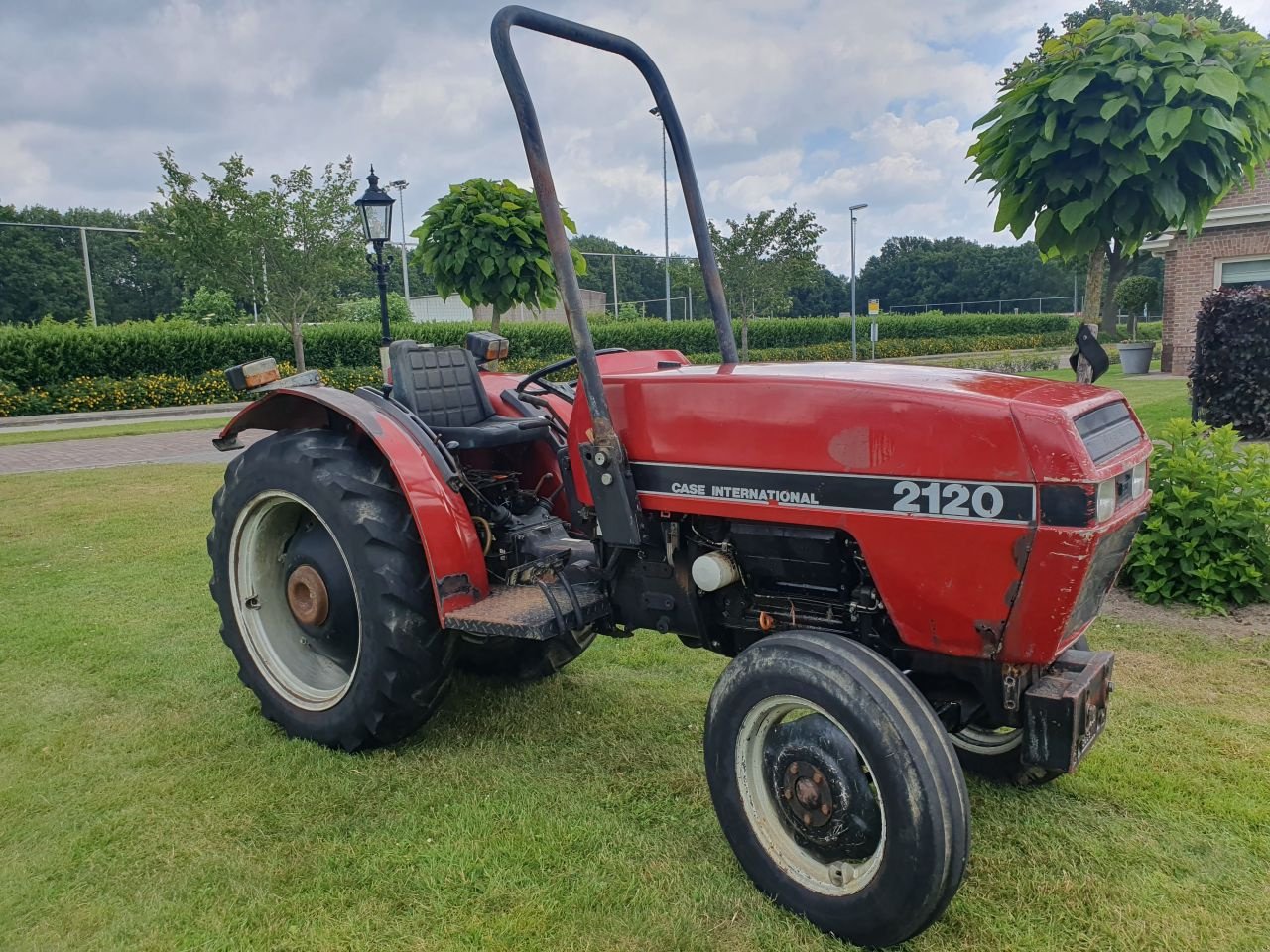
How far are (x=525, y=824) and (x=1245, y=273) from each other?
63.0 feet

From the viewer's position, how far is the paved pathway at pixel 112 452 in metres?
10.9

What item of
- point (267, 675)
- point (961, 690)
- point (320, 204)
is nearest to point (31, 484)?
point (267, 675)

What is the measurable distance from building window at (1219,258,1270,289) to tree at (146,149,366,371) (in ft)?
62.0

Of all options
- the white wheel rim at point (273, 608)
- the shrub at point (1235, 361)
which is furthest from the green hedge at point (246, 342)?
the white wheel rim at point (273, 608)

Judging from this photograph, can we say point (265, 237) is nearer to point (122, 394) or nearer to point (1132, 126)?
point (122, 394)

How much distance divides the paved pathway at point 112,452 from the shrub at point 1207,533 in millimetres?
9019

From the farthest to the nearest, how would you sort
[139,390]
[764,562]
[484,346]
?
[139,390] → [484,346] → [764,562]

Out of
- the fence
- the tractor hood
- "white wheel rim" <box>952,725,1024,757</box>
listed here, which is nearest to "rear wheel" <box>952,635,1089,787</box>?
"white wheel rim" <box>952,725,1024,757</box>

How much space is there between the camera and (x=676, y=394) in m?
2.46

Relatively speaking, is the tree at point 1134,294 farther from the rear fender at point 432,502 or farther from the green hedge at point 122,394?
the rear fender at point 432,502

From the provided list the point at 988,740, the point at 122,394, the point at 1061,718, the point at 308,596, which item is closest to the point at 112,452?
the point at 122,394

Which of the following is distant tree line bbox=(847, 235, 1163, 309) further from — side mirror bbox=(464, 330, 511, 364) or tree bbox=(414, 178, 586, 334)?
side mirror bbox=(464, 330, 511, 364)

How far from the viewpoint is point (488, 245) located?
1066 cm

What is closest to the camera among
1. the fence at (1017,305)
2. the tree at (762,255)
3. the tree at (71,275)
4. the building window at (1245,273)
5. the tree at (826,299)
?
the building window at (1245,273)
